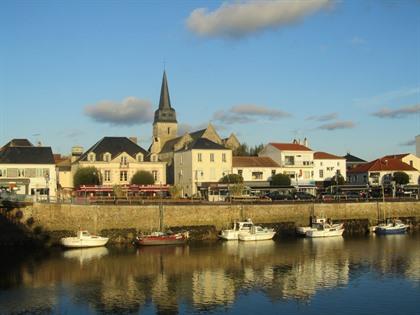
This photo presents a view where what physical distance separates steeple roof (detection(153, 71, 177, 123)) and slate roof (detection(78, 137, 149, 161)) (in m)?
31.9

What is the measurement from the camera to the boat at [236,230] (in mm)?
50094

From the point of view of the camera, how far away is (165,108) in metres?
107

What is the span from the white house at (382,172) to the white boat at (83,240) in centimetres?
4821

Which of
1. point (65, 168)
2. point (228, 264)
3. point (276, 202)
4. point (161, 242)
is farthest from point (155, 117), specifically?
point (228, 264)

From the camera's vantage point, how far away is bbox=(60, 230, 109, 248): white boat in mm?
45188

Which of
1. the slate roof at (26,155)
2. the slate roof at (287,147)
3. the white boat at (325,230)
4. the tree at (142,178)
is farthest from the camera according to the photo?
the slate roof at (287,147)

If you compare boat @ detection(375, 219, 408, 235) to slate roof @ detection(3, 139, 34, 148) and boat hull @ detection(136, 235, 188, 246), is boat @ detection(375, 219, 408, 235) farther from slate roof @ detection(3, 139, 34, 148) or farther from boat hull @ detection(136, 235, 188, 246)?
slate roof @ detection(3, 139, 34, 148)

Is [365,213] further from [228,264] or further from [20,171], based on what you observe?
[20,171]

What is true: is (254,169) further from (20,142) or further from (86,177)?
(20,142)

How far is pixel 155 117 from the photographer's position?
357 ft

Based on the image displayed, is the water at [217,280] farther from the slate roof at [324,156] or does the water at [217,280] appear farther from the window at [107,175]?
the slate roof at [324,156]

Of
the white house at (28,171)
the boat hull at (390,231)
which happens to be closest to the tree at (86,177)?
the white house at (28,171)

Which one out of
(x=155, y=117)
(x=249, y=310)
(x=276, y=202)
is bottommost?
(x=249, y=310)

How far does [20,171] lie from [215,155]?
24.7 m
